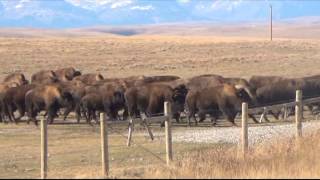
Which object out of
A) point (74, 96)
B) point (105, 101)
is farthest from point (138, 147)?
point (74, 96)

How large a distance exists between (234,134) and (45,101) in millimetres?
7978

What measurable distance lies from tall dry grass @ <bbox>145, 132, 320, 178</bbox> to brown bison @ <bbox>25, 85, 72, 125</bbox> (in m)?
12.3

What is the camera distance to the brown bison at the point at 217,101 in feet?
88.2

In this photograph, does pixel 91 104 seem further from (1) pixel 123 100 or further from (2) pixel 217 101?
(2) pixel 217 101

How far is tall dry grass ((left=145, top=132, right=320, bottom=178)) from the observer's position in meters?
13.5

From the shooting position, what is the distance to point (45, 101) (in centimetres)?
2795

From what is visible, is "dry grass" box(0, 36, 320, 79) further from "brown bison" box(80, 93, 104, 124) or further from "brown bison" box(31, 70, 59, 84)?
"brown bison" box(80, 93, 104, 124)

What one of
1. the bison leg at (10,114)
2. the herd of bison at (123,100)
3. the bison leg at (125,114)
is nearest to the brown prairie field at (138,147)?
the bison leg at (10,114)

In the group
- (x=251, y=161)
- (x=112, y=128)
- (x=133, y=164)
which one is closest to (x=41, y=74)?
(x=112, y=128)

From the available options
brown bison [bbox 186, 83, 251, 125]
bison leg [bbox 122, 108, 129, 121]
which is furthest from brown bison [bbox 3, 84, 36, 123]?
brown bison [bbox 186, 83, 251, 125]

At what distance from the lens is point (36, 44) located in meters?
82.6

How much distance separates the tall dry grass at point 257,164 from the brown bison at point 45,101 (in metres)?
12.3

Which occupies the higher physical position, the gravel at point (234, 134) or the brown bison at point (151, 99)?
the brown bison at point (151, 99)

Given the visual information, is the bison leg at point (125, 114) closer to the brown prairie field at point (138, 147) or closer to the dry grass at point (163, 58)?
the brown prairie field at point (138, 147)
